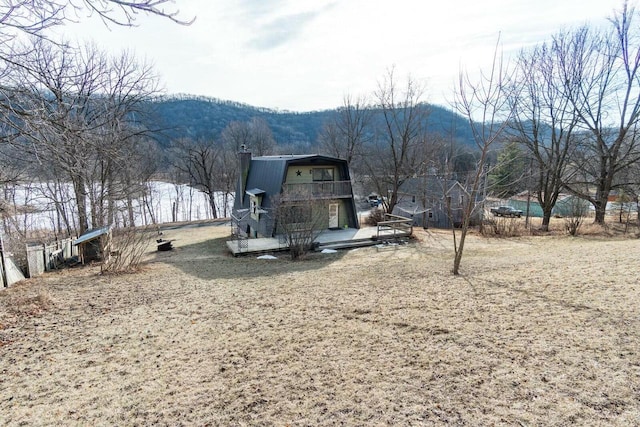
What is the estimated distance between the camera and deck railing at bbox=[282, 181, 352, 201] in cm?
1728

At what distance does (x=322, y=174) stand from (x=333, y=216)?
8.97ft

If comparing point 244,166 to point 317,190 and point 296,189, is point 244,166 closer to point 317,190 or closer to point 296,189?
point 317,190

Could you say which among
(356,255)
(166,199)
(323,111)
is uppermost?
(323,111)

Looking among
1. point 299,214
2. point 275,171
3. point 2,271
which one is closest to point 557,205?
point 275,171

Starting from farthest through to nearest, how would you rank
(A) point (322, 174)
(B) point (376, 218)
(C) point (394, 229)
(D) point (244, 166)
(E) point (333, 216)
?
(B) point (376, 218) < (D) point (244, 166) < (E) point (333, 216) < (A) point (322, 174) < (C) point (394, 229)

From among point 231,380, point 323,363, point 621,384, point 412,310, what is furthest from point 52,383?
point 621,384

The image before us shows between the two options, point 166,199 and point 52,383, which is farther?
point 166,199

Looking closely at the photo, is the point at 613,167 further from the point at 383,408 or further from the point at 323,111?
the point at 323,111

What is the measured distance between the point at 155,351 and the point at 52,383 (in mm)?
1319

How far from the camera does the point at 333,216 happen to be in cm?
2116

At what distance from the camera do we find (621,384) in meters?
3.92

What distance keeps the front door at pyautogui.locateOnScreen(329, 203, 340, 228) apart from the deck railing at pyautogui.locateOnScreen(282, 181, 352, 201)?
0.95 meters

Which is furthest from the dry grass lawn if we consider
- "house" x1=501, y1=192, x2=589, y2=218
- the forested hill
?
the forested hill

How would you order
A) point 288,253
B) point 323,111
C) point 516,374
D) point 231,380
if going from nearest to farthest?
point 516,374 → point 231,380 → point 288,253 → point 323,111
